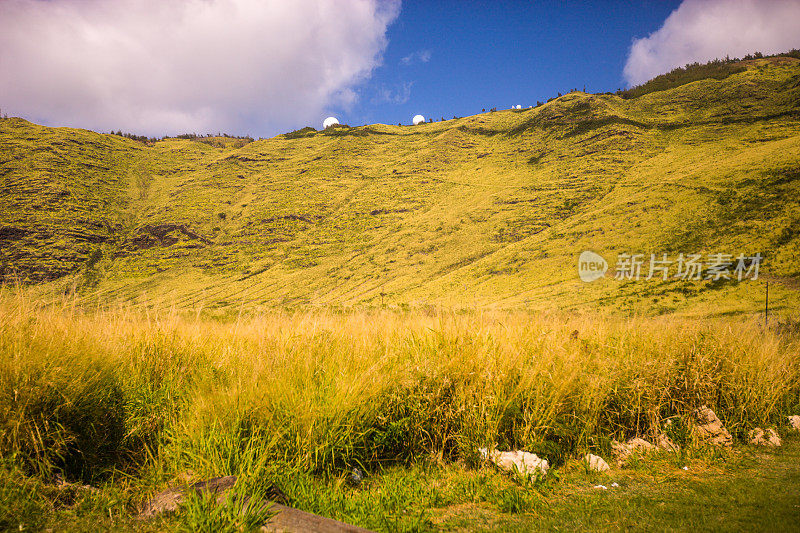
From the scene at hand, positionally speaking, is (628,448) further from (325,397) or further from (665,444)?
(325,397)

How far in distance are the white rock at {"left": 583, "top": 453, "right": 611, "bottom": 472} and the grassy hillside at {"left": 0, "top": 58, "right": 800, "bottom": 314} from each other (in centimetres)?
2973

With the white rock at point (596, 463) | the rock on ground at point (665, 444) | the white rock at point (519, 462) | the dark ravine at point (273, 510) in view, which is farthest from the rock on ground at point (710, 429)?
the dark ravine at point (273, 510)

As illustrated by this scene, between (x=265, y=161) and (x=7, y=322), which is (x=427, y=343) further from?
(x=265, y=161)

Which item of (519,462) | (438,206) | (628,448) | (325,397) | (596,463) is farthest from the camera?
(438,206)

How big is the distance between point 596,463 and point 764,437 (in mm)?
2759

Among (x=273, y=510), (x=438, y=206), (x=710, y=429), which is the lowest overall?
(x=710, y=429)

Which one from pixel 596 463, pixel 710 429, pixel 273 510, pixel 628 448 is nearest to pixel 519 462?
pixel 596 463

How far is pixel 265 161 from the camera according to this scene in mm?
115688

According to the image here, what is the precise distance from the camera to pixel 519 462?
3.95 meters

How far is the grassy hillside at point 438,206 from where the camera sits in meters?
40.1

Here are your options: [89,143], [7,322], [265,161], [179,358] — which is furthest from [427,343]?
[89,143]

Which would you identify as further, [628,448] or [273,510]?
[628,448]

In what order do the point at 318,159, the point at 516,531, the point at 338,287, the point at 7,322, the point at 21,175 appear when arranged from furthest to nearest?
the point at 318,159 → the point at 21,175 → the point at 338,287 → the point at 7,322 → the point at 516,531

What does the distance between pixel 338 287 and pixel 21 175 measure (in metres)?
87.5
